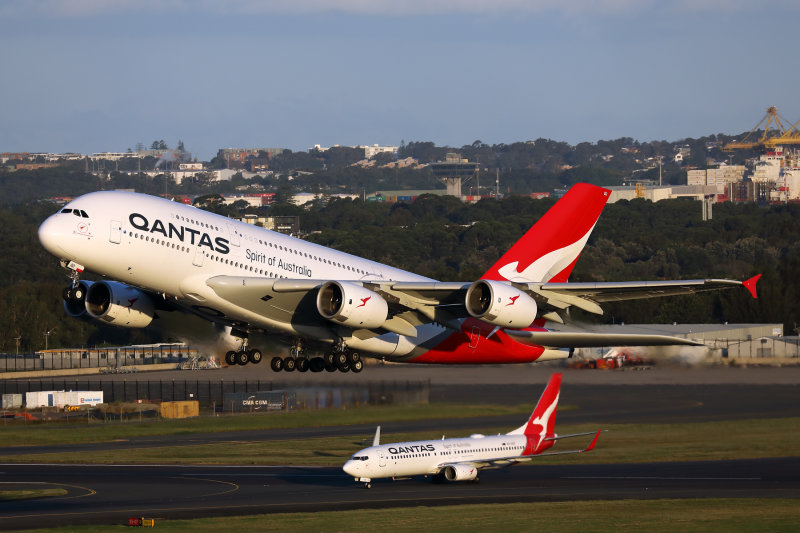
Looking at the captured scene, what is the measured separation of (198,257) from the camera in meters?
46.2

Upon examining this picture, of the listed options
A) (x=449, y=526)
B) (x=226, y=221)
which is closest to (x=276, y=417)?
(x=449, y=526)

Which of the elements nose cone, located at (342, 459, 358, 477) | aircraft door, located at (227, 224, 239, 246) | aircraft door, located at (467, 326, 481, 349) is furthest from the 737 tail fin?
aircraft door, located at (227, 224, 239, 246)

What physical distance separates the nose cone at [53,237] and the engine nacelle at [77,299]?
386cm

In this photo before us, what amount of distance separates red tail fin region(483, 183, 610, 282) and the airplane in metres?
16.4

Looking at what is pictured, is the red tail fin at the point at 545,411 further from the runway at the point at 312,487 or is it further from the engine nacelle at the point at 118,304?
the engine nacelle at the point at 118,304

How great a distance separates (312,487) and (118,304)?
77.3ft

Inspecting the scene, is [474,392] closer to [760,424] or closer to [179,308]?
[760,424]

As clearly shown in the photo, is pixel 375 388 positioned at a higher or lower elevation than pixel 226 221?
lower

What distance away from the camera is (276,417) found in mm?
90375

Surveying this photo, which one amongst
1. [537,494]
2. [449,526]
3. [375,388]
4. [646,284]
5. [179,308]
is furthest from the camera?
[375,388]

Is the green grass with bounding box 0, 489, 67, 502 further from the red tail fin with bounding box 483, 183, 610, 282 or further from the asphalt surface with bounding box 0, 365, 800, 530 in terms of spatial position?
the red tail fin with bounding box 483, 183, 610, 282

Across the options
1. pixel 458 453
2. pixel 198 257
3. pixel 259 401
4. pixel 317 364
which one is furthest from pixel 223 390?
pixel 198 257

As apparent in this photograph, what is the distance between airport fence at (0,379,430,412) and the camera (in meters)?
77.7

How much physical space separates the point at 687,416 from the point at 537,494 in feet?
64.7
